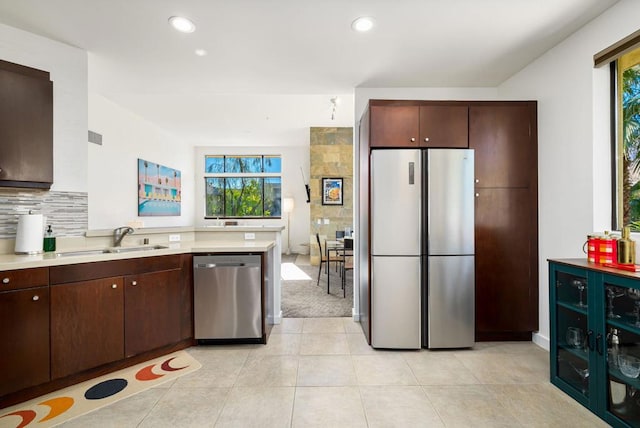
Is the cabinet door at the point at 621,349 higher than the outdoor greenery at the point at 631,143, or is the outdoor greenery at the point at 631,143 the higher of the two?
the outdoor greenery at the point at 631,143

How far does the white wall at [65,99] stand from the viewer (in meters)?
2.40

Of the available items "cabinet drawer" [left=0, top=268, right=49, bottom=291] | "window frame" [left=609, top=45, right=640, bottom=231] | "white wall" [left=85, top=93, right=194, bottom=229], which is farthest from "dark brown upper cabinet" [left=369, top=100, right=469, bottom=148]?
"white wall" [left=85, top=93, right=194, bottom=229]

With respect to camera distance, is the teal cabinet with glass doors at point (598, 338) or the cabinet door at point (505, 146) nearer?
the teal cabinet with glass doors at point (598, 338)

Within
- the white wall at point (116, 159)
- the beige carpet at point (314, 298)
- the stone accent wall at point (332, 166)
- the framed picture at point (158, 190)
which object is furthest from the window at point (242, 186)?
the beige carpet at point (314, 298)

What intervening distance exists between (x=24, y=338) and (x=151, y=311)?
0.75 m

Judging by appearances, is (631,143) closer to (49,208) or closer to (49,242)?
(49,242)

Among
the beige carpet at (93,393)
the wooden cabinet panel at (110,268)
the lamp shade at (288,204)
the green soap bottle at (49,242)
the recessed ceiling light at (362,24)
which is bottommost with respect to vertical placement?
the beige carpet at (93,393)

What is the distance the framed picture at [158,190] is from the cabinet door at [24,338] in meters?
4.07

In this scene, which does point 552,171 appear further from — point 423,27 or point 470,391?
point 470,391

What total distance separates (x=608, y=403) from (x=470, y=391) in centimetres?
73

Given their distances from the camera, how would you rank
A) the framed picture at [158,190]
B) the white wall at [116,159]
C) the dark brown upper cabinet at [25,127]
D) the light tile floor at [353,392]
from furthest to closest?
the framed picture at [158,190] → the white wall at [116,159] → the dark brown upper cabinet at [25,127] → the light tile floor at [353,392]

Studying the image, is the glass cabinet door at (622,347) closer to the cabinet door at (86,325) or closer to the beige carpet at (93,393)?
the beige carpet at (93,393)

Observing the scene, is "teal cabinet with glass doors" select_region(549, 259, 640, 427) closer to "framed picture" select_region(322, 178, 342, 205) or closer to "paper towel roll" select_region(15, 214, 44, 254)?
"paper towel roll" select_region(15, 214, 44, 254)

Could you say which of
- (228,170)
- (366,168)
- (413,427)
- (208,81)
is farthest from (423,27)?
(228,170)
